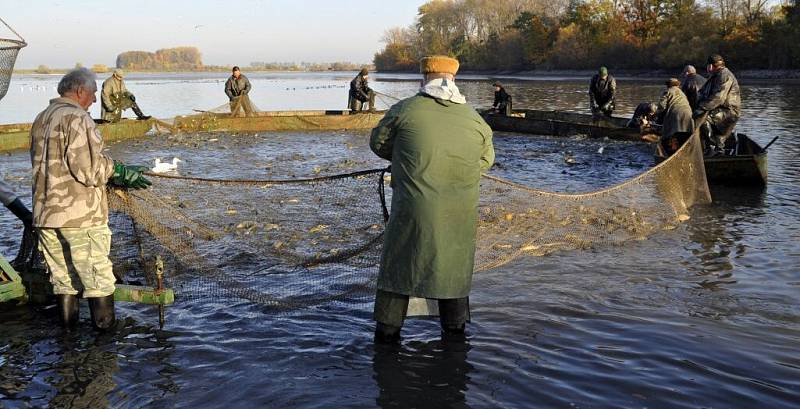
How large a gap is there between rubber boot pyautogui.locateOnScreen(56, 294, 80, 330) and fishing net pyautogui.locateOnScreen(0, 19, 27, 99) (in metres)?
2.20

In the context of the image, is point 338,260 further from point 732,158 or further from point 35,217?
point 732,158

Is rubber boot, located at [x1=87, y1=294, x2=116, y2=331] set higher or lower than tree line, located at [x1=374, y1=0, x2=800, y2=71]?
lower

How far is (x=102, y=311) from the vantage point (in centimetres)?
500

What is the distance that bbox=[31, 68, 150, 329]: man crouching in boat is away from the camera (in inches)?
178

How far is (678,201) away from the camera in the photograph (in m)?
9.24

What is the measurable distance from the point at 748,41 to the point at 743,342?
211 ft

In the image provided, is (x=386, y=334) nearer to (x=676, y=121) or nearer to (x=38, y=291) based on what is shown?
(x=38, y=291)

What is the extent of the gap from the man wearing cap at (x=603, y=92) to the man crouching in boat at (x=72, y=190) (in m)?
16.9

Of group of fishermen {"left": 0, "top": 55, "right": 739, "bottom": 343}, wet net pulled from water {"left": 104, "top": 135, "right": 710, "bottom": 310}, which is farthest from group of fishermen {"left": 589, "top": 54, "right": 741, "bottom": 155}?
group of fishermen {"left": 0, "top": 55, "right": 739, "bottom": 343}

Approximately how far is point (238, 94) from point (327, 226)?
15520 millimetres

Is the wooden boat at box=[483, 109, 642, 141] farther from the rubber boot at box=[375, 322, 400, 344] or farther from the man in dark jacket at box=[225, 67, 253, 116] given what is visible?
the rubber boot at box=[375, 322, 400, 344]

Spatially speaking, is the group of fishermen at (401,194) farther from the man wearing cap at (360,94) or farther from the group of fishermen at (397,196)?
the man wearing cap at (360,94)

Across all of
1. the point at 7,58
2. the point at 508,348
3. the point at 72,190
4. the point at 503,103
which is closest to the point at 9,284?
the point at 72,190

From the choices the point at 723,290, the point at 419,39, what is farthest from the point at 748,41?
the point at 419,39
